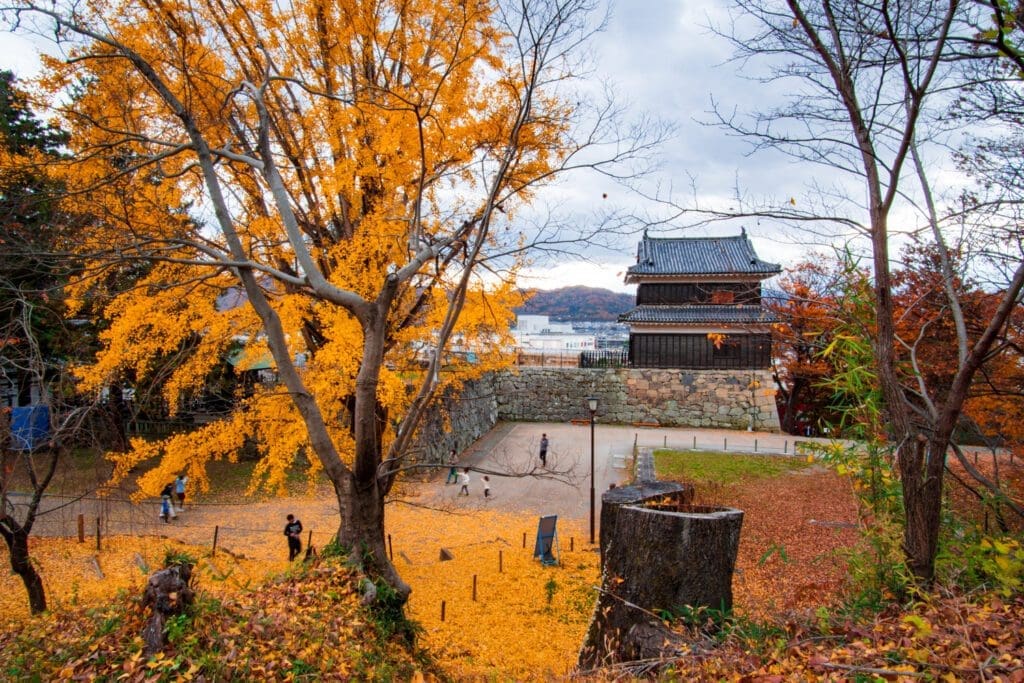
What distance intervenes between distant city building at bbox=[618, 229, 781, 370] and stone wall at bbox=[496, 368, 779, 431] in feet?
1.95

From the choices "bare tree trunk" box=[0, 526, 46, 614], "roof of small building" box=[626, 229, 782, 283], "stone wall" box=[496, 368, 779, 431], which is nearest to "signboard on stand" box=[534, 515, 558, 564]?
"bare tree trunk" box=[0, 526, 46, 614]

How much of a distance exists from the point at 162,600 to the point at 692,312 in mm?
22481

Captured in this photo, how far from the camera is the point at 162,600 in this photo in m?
3.28

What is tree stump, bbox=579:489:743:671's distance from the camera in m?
4.65

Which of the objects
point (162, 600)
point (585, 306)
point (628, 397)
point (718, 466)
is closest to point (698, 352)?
point (628, 397)

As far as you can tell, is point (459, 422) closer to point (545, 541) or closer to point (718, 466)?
point (718, 466)

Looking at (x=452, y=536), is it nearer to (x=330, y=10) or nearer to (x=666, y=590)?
(x=666, y=590)

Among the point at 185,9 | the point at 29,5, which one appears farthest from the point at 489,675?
the point at 185,9

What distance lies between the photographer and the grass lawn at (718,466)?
48.7ft

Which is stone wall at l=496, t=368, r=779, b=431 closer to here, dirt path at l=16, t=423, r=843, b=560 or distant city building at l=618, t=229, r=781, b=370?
distant city building at l=618, t=229, r=781, b=370

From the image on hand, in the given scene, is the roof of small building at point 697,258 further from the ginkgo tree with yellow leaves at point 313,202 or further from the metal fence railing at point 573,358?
the ginkgo tree with yellow leaves at point 313,202

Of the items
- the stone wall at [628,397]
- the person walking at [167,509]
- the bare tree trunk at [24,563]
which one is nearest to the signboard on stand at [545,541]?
the bare tree trunk at [24,563]

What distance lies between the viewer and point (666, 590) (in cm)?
469

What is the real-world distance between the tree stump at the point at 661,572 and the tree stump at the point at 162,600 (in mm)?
3170
